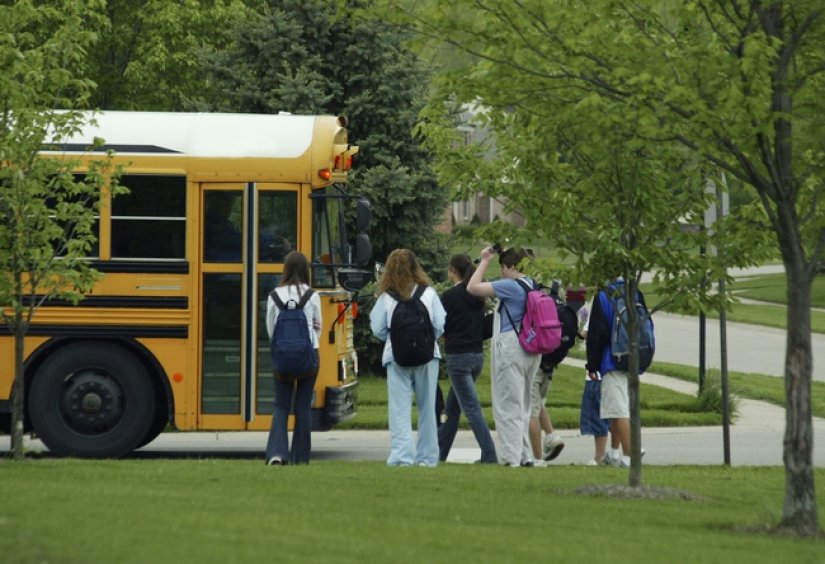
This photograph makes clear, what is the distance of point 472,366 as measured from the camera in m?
13.1

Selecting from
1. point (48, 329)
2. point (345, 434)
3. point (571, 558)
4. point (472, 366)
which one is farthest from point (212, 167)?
point (571, 558)

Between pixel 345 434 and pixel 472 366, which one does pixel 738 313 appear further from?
pixel 472 366

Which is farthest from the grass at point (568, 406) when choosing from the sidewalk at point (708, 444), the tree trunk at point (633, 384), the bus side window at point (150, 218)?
the tree trunk at point (633, 384)

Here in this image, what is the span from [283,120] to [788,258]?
602cm

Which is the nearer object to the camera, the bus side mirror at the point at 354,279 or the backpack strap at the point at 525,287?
the backpack strap at the point at 525,287

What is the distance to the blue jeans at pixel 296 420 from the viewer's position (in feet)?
40.9

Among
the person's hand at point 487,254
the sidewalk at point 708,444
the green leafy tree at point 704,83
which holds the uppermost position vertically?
the green leafy tree at point 704,83

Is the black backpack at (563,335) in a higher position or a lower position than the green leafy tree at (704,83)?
lower

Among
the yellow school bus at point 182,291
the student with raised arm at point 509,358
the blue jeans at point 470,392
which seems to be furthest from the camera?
the yellow school bus at point 182,291

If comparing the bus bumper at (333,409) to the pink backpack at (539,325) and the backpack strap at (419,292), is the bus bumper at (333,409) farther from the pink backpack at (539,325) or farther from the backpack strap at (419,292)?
the pink backpack at (539,325)

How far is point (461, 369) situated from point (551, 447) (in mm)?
1486

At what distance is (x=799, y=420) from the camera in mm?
8852

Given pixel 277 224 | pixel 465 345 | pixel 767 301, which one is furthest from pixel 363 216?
pixel 767 301

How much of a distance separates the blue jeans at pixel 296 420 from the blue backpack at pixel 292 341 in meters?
0.26
